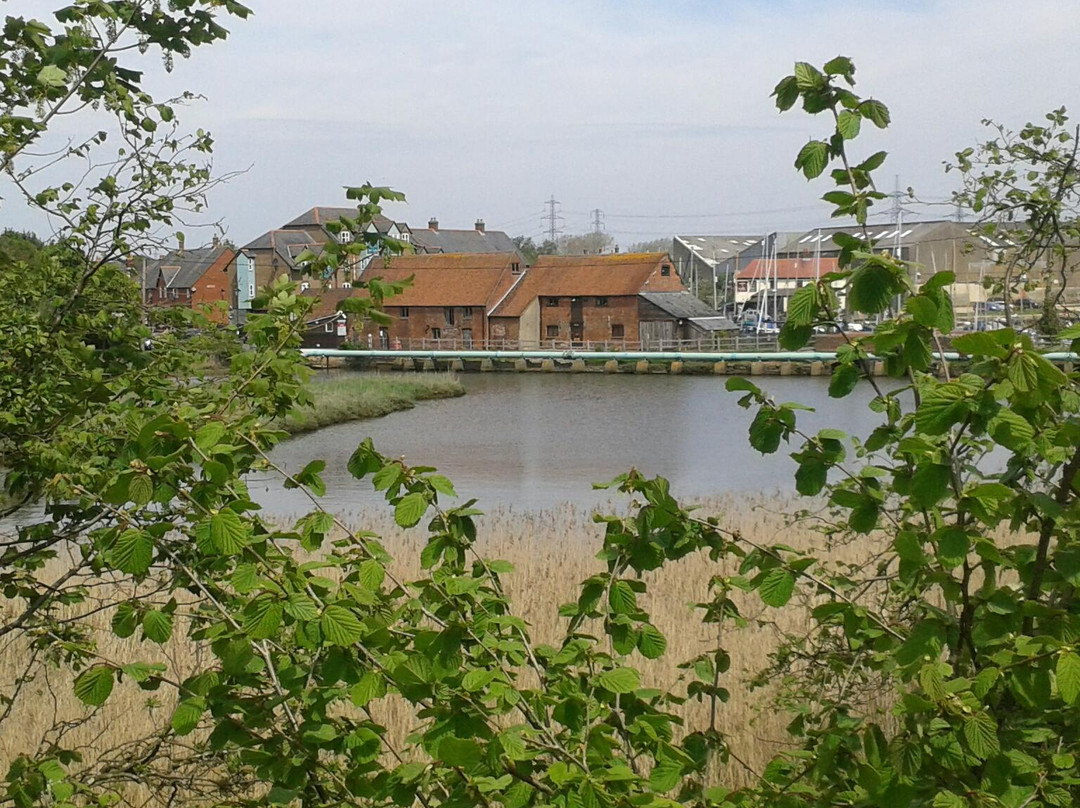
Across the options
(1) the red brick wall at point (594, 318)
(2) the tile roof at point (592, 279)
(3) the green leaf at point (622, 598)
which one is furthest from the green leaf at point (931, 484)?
(2) the tile roof at point (592, 279)

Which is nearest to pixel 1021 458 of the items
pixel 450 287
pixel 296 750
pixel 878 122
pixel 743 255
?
pixel 878 122

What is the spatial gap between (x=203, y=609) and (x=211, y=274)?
54608mm

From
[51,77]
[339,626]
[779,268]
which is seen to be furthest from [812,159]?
[779,268]

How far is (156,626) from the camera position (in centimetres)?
214

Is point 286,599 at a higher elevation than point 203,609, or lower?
higher

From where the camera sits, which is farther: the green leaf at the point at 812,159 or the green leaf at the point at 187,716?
the green leaf at the point at 812,159

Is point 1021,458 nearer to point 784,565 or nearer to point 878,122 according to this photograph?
point 784,565

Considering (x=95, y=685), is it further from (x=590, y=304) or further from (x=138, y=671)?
Answer: (x=590, y=304)

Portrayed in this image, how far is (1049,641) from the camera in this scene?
187cm

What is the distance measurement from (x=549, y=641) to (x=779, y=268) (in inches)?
2803

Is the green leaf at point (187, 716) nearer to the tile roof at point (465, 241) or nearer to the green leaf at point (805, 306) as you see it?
the green leaf at point (805, 306)

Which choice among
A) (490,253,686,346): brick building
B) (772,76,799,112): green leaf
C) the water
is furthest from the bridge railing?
(772,76,799,112): green leaf

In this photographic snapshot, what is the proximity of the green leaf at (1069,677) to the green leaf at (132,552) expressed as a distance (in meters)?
1.59

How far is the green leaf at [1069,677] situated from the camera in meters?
1.77
